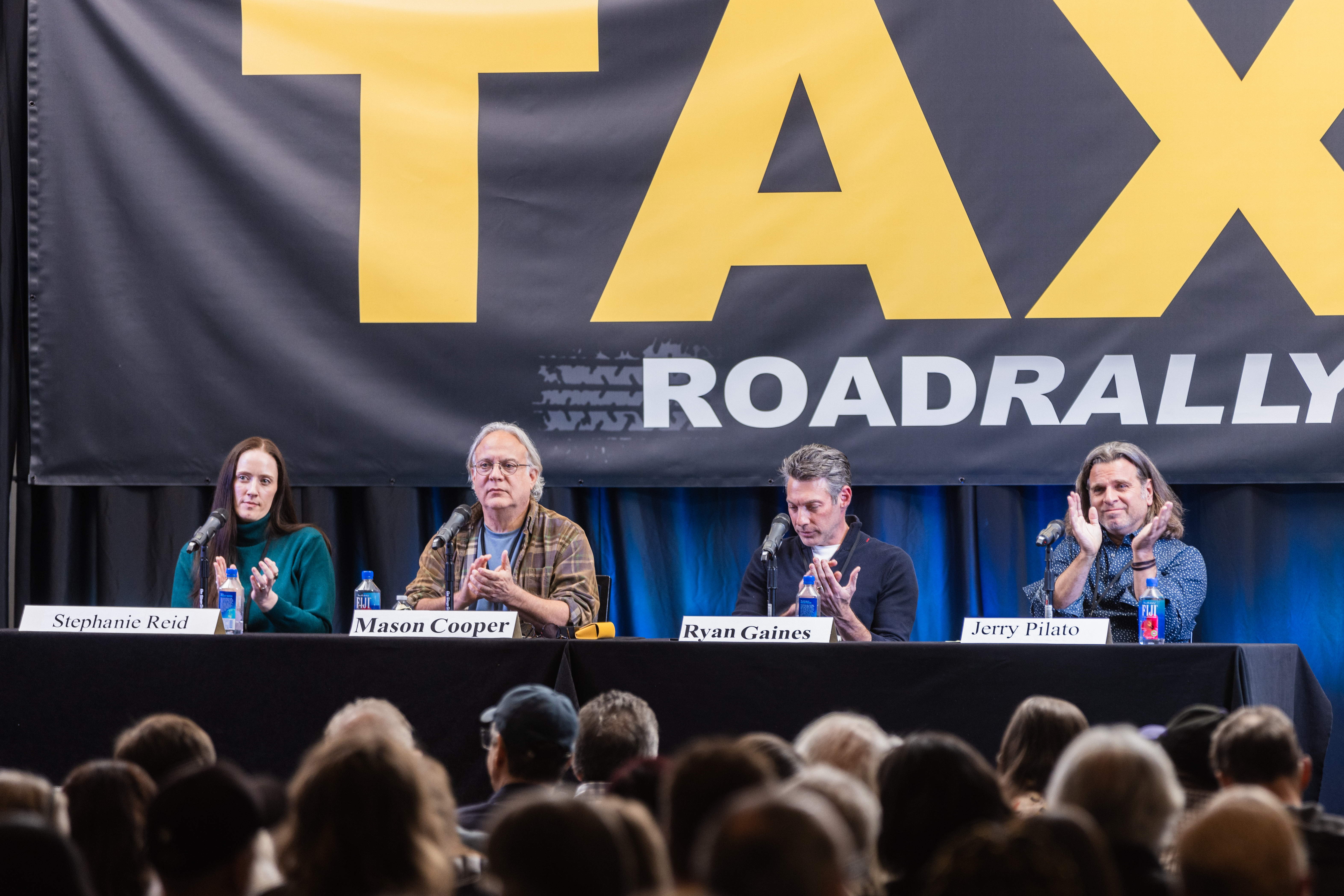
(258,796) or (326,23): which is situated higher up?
(326,23)

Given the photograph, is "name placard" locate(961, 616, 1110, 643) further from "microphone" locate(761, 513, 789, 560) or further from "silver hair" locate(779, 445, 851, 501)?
"silver hair" locate(779, 445, 851, 501)

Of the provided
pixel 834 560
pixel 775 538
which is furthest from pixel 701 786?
pixel 834 560

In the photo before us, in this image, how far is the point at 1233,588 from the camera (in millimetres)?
4422

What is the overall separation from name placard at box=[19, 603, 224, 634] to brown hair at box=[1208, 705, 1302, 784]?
88.8 inches

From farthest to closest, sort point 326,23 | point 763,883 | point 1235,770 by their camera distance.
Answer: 1. point 326,23
2. point 1235,770
3. point 763,883

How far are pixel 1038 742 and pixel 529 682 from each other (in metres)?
1.34

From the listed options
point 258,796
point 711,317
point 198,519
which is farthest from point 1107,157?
point 258,796

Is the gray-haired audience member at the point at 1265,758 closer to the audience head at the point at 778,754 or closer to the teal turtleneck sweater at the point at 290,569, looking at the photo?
the audience head at the point at 778,754

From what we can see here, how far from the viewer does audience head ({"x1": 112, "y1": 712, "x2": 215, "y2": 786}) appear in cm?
192

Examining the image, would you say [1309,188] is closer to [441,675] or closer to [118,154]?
[441,675]

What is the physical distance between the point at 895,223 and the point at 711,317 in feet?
2.24

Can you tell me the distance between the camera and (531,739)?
7.22 ft

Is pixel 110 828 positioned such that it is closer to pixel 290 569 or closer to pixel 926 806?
pixel 926 806

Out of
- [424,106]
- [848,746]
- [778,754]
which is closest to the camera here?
[778,754]
